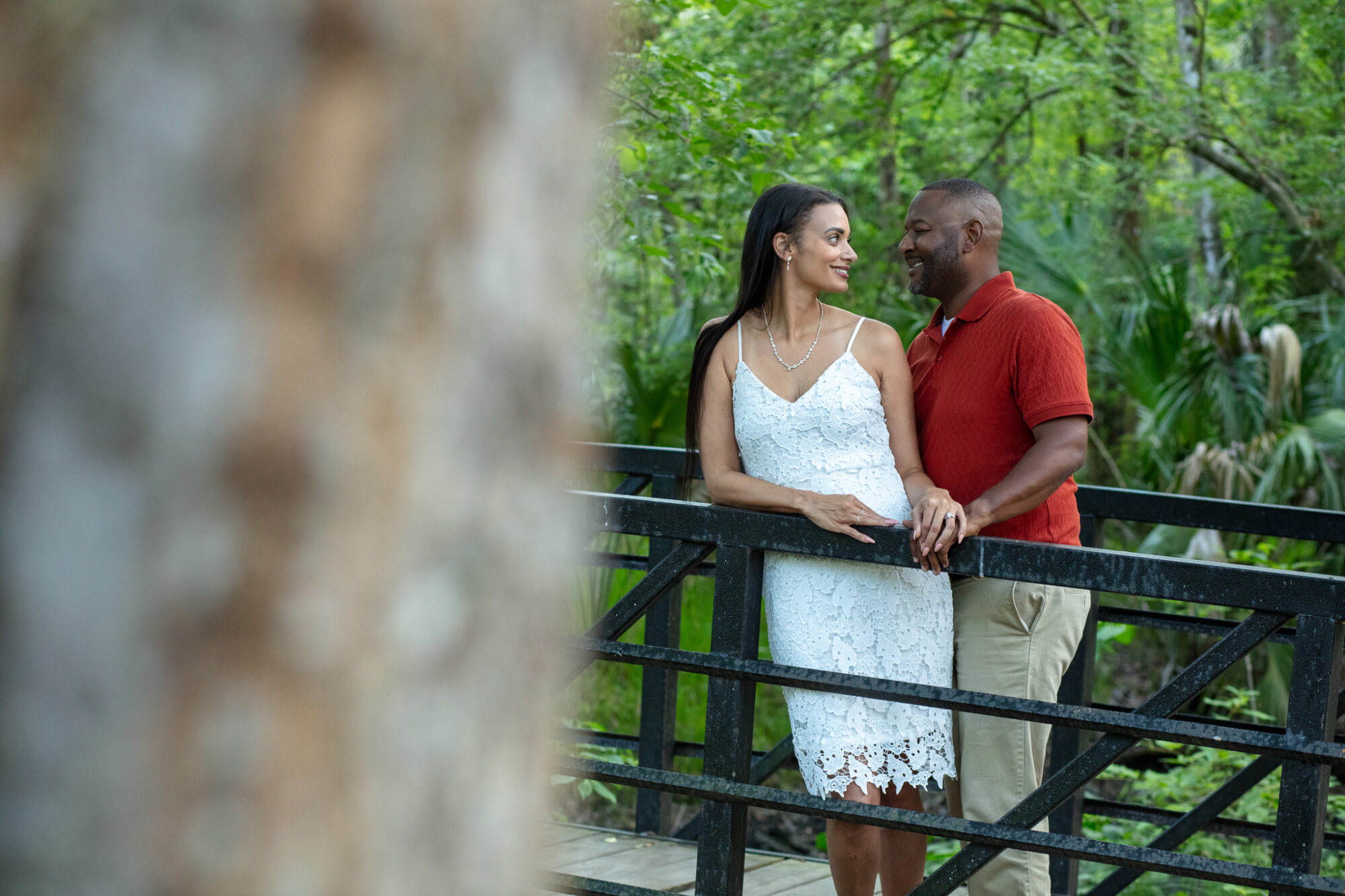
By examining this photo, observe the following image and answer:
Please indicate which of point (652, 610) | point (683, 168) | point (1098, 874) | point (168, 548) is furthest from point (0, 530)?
point (683, 168)

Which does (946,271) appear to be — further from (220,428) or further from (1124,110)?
(1124,110)

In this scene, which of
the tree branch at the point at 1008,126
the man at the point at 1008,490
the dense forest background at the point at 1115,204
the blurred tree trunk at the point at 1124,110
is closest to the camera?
the man at the point at 1008,490

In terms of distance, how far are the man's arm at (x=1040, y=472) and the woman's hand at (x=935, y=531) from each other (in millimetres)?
197

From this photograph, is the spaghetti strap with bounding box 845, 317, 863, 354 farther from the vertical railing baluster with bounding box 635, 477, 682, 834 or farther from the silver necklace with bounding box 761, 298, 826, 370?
the vertical railing baluster with bounding box 635, 477, 682, 834

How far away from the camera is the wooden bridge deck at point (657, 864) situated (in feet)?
11.4

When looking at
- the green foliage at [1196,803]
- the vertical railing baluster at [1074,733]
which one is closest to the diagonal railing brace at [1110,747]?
the vertical railing baluster at [1074,733]

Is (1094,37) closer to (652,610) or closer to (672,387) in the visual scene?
(672,387)

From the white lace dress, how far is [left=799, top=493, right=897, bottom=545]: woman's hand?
23cm

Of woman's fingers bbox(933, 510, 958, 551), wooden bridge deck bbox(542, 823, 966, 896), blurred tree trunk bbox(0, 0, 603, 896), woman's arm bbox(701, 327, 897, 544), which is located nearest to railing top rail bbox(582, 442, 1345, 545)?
woman's arm bbox(701, 327, 897, 544)

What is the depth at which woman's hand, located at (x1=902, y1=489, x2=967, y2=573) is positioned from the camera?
2482 mm

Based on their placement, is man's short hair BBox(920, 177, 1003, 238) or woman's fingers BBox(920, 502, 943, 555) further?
man's short hair BBox(920, 177, 1003, 238)

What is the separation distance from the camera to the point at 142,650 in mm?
590

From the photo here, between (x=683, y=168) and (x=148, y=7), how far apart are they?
6765mm

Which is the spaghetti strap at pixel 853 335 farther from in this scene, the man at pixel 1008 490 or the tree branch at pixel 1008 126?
the tree branch at pixel 1008 126
